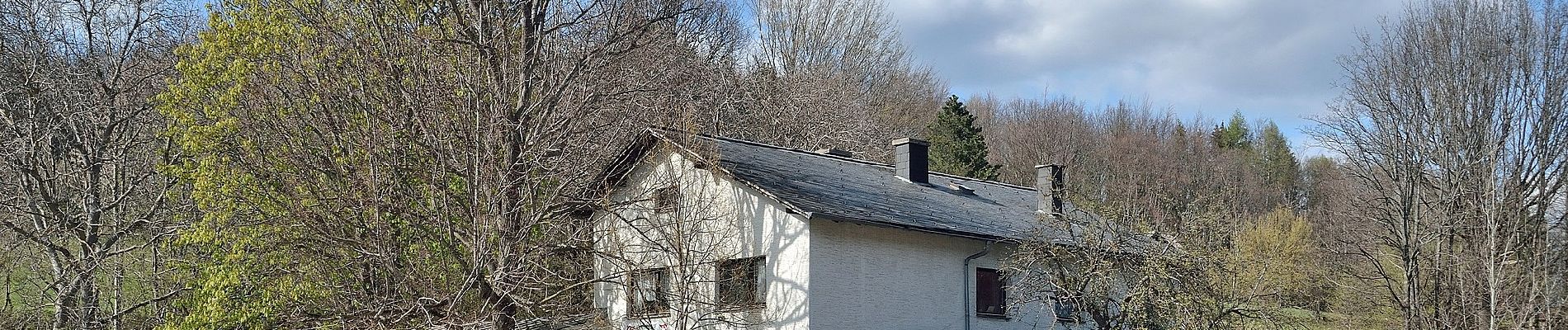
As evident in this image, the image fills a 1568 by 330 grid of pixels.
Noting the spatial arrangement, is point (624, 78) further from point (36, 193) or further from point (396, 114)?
point (36, 193)

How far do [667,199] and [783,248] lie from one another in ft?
7.73

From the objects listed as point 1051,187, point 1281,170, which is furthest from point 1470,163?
point 1281,170

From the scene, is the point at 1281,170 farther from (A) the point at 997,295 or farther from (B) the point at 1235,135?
(A) the point at 997,295

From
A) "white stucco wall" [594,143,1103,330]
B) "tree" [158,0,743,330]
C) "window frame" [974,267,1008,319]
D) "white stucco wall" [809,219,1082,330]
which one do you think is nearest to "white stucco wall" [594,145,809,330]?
"white stucco wall" [594,143,1103,330]

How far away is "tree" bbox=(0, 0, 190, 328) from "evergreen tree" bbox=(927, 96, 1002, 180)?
24.4 meters

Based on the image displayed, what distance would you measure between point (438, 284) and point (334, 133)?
2.99 m

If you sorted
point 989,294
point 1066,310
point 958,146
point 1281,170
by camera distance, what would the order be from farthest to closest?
point 1281,170 → point 958,146 → point 1066,310 → point 989,294

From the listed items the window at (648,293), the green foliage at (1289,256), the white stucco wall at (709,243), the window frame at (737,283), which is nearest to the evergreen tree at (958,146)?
the green foliage at (1289,256)

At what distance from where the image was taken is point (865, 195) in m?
21.0

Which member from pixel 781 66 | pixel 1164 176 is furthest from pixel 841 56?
pixel 1164 176

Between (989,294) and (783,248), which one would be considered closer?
(783,248)

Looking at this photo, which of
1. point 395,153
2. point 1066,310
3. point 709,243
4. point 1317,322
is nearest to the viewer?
point 395,153

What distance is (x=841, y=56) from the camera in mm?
43844

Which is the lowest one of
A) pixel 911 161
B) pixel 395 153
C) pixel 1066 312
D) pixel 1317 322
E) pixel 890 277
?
pixel 1317 322
